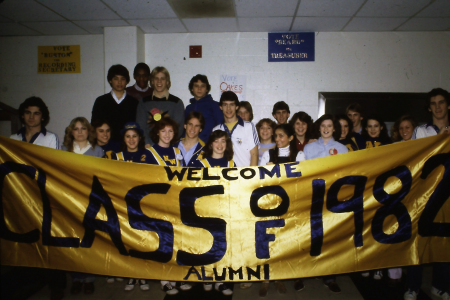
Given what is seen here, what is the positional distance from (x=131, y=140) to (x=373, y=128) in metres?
2.58

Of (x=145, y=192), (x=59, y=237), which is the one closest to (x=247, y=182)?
(x=145, y=192)

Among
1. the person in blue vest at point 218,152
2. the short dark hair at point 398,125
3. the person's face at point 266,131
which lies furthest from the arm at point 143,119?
the short dark hair at point 398,125

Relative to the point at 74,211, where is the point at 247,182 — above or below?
above

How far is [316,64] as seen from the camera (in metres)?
4.01

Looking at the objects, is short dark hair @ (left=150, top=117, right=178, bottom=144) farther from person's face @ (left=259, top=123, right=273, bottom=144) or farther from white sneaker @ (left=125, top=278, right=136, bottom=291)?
white sneaker @ (left=125, top=278, right=136, bottom=291)

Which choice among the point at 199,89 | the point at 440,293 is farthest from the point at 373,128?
the point at 199,89

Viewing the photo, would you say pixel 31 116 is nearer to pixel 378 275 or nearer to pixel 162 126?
pixel 162 126

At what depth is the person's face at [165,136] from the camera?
7.94 ft

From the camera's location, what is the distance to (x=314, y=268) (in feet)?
5.84

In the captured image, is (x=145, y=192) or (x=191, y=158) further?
(x=191, y=158)

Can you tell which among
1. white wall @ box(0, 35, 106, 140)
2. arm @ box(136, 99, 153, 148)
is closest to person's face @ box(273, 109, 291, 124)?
arm @ box(136, 99, 153, 148)

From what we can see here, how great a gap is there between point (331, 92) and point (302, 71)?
570 mm

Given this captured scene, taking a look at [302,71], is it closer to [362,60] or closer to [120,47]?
[362,60]

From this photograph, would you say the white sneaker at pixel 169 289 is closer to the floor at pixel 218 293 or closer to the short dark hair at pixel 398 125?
the floor at pixel 218 293
